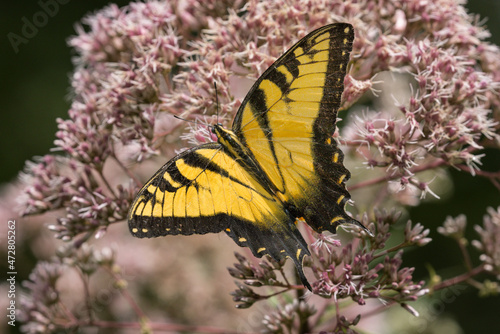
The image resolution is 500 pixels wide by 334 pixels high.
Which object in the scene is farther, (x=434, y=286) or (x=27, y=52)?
(x=27, y=52)

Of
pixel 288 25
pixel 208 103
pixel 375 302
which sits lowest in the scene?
pixel 375 302

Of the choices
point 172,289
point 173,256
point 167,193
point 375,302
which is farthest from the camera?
point 375,302

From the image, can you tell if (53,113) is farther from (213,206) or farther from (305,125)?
(305,125)

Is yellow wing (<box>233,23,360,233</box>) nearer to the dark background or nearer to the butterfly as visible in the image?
the butterfly

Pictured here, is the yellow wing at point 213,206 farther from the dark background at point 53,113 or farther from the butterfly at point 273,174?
the dark background at point 53,113

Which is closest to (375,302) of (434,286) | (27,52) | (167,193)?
(434,286)

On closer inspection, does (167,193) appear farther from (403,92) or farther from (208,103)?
(403,92)

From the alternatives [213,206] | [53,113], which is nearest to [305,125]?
[213,206]
